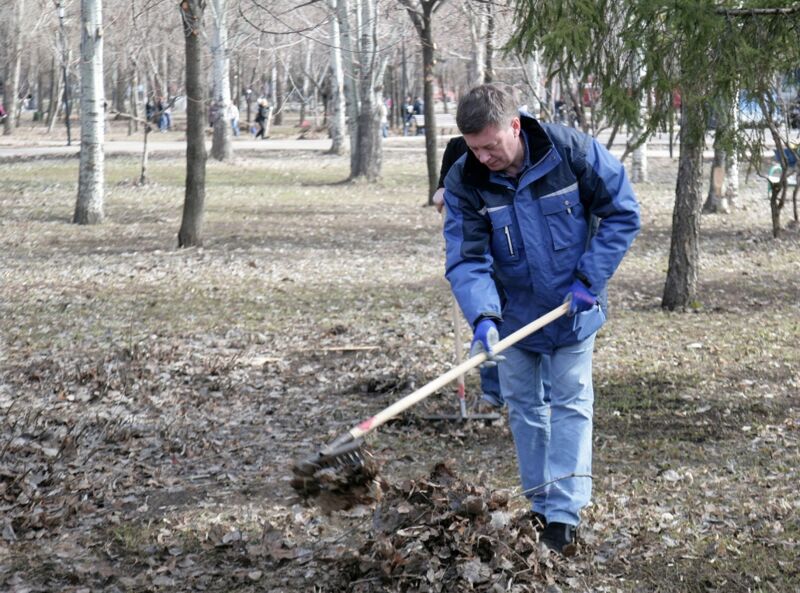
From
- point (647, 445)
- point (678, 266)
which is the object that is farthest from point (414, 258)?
point (647, 445)

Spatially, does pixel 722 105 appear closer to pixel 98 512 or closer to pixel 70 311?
pixel 98 512

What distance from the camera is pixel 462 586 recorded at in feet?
14.0

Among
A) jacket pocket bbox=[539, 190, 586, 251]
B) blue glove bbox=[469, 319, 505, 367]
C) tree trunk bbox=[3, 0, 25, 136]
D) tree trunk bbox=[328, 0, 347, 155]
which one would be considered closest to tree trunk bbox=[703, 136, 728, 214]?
tree trunk bbox=[328, 0, 347, 155]

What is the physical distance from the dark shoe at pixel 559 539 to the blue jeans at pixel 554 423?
36 millimetres

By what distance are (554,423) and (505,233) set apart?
86 centimetres

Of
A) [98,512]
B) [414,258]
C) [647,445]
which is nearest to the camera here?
[98,512]

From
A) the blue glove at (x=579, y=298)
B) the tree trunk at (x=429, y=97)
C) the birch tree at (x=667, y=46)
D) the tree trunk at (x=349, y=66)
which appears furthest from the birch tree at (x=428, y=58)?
the blue glove at (x=579, y=298)

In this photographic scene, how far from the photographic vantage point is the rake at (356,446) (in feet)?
14.0

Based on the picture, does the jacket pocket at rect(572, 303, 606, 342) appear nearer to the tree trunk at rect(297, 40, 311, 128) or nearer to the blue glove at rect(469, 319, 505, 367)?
the blue glove at rect(469, 319, 505, 367)

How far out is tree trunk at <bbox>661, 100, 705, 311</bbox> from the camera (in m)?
9.84

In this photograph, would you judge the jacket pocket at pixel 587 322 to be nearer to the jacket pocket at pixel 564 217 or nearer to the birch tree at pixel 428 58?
the jacket pocket at pixel 564 217

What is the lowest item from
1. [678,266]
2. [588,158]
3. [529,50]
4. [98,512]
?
[98,512]

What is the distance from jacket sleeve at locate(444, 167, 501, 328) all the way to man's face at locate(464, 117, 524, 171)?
0.22 meters

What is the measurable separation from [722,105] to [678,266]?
11.7ft
